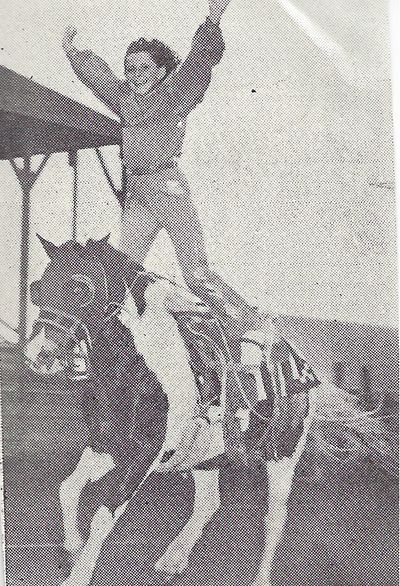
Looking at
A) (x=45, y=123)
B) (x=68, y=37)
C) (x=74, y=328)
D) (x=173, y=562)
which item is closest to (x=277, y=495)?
(x=173, y=562)

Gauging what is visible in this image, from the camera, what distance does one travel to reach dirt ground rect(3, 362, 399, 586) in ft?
5.01

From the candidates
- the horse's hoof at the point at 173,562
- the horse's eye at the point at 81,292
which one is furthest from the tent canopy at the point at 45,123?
the horse's hoof at the point at 173,562

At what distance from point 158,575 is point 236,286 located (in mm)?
582

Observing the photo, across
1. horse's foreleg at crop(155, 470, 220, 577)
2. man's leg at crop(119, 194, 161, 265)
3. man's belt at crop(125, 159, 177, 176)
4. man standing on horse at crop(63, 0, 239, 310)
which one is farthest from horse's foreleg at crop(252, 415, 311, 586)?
man's belt at crop(125, 159, 177, 176)

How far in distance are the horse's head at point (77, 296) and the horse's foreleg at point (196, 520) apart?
0.31 m

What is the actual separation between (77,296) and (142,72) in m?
0.45

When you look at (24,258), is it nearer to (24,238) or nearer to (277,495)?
(24,238)

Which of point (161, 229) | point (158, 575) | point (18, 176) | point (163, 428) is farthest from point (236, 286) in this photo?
point (158, 575)

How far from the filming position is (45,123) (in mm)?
1530

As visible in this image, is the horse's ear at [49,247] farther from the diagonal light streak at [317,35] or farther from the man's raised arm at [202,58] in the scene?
the diagonal light streak at [317,35]

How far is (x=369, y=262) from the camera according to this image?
153 cm

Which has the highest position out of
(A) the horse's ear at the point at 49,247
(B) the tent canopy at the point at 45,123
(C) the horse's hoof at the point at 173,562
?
(B) the tent canopy at the point at 45,123

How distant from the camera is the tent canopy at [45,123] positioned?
A: 4.99ft

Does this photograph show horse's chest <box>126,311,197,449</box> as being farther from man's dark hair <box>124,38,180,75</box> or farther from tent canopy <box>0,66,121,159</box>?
man's dark hair <box>124,38,180,75</box>
